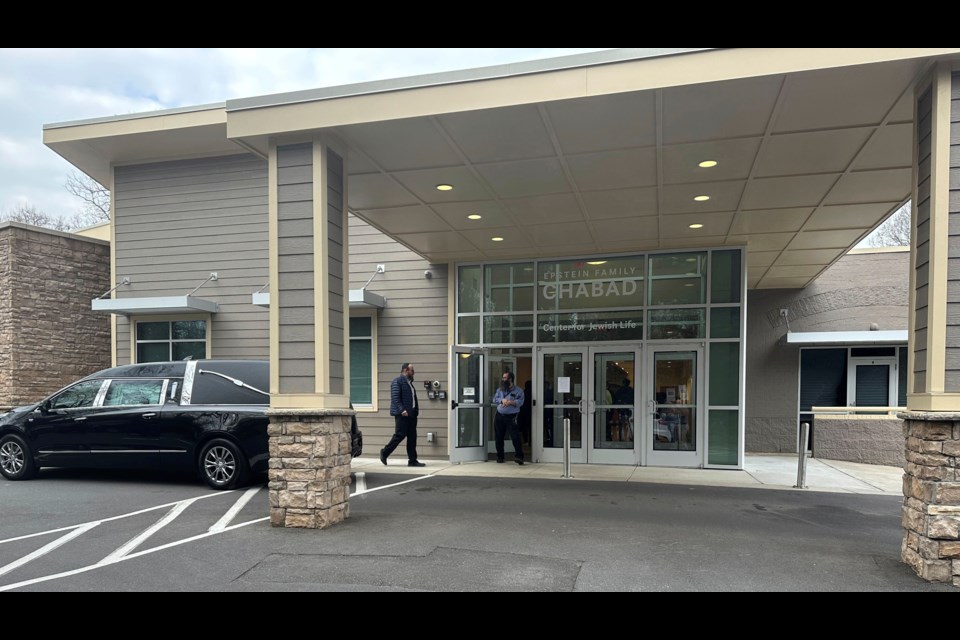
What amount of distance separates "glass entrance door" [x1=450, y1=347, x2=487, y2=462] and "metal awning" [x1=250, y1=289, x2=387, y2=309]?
1.75 metres

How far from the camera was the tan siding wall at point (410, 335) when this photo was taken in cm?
1150

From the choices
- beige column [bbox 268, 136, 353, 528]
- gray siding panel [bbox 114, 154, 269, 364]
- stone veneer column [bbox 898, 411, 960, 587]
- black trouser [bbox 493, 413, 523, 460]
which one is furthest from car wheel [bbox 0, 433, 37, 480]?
stone veneer column [bbox 898, 411, 960, 587]

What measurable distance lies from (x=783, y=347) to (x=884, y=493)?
208 inches

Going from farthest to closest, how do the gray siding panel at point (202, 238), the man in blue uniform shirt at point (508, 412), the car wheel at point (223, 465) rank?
the gray siding panel at point (202, 238)
the man in blue uniform shirt at point (508, 412)
the car wheel at point (223, 465)

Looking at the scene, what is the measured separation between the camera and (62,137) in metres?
12.0

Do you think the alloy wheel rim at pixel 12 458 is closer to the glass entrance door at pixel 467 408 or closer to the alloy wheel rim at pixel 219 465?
the alloy wheel rim at pixel 219 465

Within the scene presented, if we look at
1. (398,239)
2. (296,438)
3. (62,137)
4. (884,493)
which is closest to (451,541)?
(296,438)

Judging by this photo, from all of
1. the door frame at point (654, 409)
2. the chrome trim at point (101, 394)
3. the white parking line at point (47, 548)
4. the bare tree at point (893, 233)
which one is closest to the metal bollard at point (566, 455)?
the door frame at point (654, 409)

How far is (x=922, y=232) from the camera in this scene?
16.1 ft

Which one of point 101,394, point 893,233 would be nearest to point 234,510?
point 101,394

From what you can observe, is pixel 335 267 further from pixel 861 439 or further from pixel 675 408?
pixel 861 439

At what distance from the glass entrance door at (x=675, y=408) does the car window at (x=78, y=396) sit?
859 cm

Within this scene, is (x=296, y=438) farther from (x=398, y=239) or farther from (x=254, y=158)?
(x=254, y=158)

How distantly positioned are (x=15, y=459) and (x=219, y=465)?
345 centimetres
